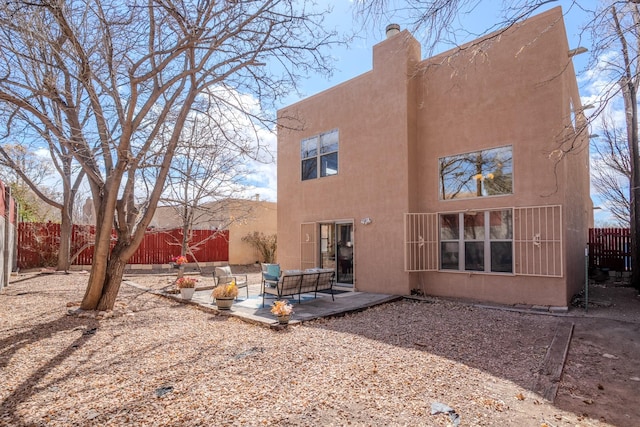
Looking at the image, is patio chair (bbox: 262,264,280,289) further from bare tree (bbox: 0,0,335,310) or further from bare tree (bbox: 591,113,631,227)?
bare tree (bbox: 591,113,631,227)

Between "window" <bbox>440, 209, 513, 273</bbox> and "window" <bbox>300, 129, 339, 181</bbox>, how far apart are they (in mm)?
3792

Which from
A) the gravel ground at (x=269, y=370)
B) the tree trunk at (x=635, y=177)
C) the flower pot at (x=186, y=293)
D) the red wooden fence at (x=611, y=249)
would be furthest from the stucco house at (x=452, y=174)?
the flower pot at (x=186, y=293)

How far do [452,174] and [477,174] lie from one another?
62cm

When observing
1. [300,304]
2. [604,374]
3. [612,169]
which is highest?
[612,169]

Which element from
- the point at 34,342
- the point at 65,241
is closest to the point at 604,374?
the point at 34,342

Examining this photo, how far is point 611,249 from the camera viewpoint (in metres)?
13.7

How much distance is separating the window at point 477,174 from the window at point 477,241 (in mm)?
521

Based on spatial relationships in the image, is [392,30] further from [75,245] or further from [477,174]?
[75,245]

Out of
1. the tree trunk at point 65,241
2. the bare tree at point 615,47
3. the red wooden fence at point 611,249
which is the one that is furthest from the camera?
the tree trunk at point 65,241

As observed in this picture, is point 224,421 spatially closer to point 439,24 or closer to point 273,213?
point 439,24

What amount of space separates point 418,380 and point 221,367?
88.7 inches

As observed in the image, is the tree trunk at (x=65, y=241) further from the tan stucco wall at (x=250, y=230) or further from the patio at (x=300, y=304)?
the tan stucco wall at (x=250, y=230)

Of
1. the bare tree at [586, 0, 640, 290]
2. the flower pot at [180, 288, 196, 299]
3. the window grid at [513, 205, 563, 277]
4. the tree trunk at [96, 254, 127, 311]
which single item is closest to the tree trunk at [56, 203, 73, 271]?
the flower pot at [180, 288, 196, 299]

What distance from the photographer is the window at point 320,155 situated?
11.1m
